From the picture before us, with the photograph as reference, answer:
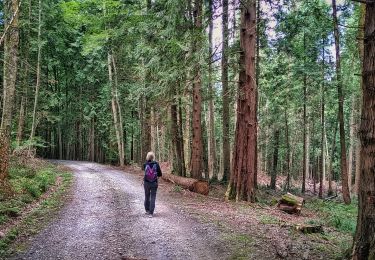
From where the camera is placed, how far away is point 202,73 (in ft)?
51.1

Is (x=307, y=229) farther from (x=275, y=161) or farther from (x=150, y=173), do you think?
(x=275, y=161)

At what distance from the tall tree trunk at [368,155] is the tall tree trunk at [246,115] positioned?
8.18 metres

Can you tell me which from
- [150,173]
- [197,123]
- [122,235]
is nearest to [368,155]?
[122,235]

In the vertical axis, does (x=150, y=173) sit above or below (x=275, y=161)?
above

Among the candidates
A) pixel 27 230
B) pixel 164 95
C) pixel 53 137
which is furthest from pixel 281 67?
pixel 53 137

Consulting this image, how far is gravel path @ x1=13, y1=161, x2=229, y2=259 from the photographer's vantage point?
753 cm

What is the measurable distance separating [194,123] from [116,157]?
20.5 m

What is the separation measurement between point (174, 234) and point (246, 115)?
258 inches

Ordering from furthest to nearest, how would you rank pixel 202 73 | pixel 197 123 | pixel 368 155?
pixel 197 123, pixel 202 73, pixel 368 155

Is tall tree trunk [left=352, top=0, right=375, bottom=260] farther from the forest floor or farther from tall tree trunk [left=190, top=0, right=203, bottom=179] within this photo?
tall tree trunk [left=190, top=0, right=203, bottom=179]

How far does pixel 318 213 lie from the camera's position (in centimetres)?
1581

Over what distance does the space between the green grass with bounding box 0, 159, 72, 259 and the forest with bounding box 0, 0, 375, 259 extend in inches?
26.0

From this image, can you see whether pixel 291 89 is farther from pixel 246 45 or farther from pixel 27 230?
pixel 27 230

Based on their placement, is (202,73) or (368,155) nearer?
(368,155)
